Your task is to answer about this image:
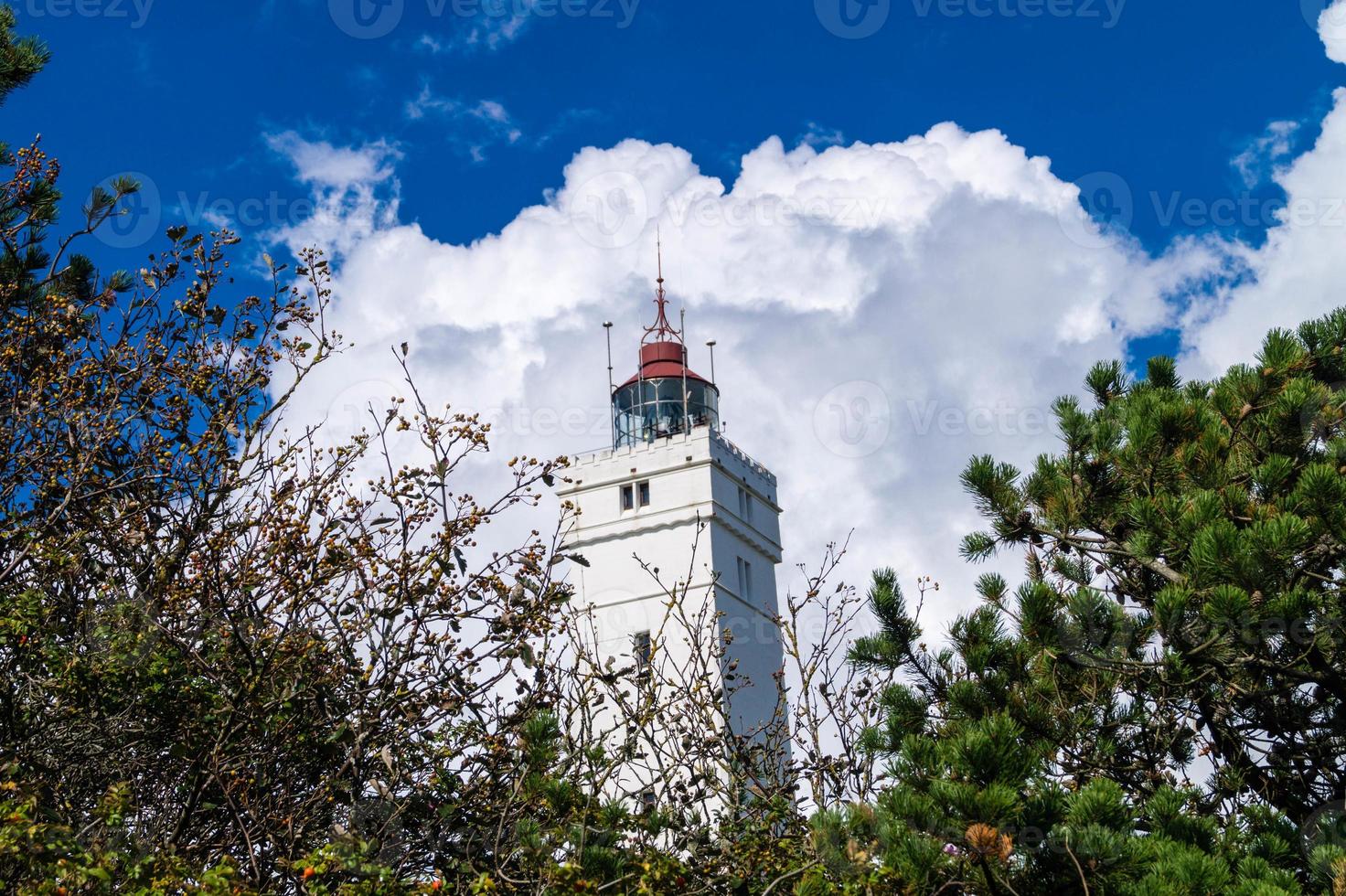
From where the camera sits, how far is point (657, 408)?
4350 centimetres

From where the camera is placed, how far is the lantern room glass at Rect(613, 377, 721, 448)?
141ft

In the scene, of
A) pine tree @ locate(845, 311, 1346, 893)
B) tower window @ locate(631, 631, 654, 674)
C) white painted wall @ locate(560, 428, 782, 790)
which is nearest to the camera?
pine tree @ locate(845, 311, 1346, 893)

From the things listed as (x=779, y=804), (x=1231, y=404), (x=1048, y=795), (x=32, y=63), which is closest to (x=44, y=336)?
(x=32, y=63)

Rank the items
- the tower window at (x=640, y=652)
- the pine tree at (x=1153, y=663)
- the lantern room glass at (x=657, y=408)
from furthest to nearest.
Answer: the lantern room glass at (x=657, y=408) < the tower window at (x=640, y=652) < the pine tree at (x=1153, y=663)

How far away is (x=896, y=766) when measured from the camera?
6.55 m

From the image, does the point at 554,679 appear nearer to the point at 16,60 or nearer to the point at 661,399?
the point at 16,60

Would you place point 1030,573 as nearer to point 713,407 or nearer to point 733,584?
point 733,584

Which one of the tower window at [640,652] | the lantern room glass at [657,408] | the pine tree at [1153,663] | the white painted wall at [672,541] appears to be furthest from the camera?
the lantern room glass at [657,408]

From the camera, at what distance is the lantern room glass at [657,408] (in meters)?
43.1

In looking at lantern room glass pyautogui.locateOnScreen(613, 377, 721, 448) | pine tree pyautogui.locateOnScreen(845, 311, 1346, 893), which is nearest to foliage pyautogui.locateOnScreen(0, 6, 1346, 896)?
pine tree pyautogui.locateOnScreen(845, 311, 1346, 893)

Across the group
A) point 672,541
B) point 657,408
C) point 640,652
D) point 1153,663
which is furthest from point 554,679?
point 657,408

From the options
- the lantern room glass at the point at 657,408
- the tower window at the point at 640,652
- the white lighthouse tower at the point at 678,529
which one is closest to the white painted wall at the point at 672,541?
the white lighthouse tower at the point at 678,529

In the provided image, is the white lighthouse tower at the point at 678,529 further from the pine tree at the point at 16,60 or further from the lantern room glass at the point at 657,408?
the pine tree at the point at 16,60

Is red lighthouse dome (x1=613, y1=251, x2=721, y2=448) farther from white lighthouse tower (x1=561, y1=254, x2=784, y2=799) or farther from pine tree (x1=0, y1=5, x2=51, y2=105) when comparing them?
pine tree (x1=0, y1=5, x2=51, y2=105)
